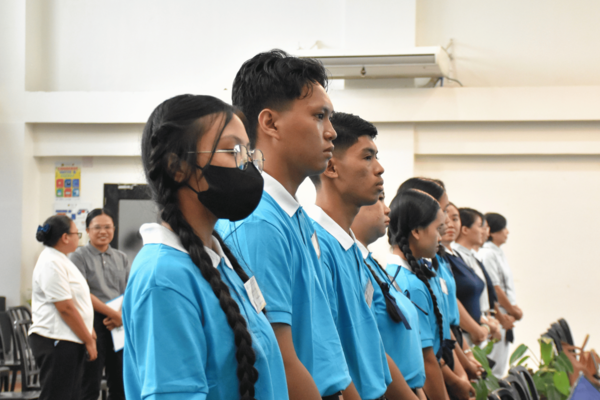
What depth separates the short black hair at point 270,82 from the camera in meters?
1.37

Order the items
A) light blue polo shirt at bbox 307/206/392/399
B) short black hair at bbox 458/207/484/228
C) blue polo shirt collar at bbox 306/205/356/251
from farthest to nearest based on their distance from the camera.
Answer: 1. short black hair at bbox 458/207/484/228
2. blue polo shirt collar at bbox 306/205/356/251
3. light blue polo shirt at bbox 307/206/392/399

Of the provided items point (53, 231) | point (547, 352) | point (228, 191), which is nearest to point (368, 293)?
point (228, 191)

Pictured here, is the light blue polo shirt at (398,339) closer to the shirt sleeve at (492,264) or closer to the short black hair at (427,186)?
the short black hair at (427,186)

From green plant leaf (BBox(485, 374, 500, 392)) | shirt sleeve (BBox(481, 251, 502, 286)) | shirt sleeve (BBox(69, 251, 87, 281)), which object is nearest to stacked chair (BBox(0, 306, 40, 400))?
shirt sleeve (BBox(69, 251, 87, 281))

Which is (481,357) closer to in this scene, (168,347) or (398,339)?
(398,339)

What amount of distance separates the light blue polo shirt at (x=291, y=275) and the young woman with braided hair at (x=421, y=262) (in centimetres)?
97

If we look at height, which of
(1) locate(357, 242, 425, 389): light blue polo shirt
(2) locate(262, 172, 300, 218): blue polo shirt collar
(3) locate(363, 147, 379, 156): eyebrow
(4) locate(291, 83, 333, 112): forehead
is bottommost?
(1) locate(357, 242, 425, 389): light blue polo shirt

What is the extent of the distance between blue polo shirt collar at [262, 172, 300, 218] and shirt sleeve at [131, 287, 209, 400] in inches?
17.3

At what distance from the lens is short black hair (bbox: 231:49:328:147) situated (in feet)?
4.49

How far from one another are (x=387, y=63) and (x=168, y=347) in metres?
5.03

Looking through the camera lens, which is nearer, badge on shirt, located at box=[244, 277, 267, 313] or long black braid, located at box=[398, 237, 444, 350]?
badge on shirt, located at box=[244, 277, 267, 313]

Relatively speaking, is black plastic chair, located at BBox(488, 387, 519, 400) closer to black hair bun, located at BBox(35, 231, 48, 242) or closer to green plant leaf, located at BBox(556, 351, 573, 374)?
green plant leaf, located at BBox(556, 351, 573, 374)

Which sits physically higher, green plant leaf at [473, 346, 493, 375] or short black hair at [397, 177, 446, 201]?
short black hair at [397, 177, 446, 201]

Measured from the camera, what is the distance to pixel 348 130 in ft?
5.89
